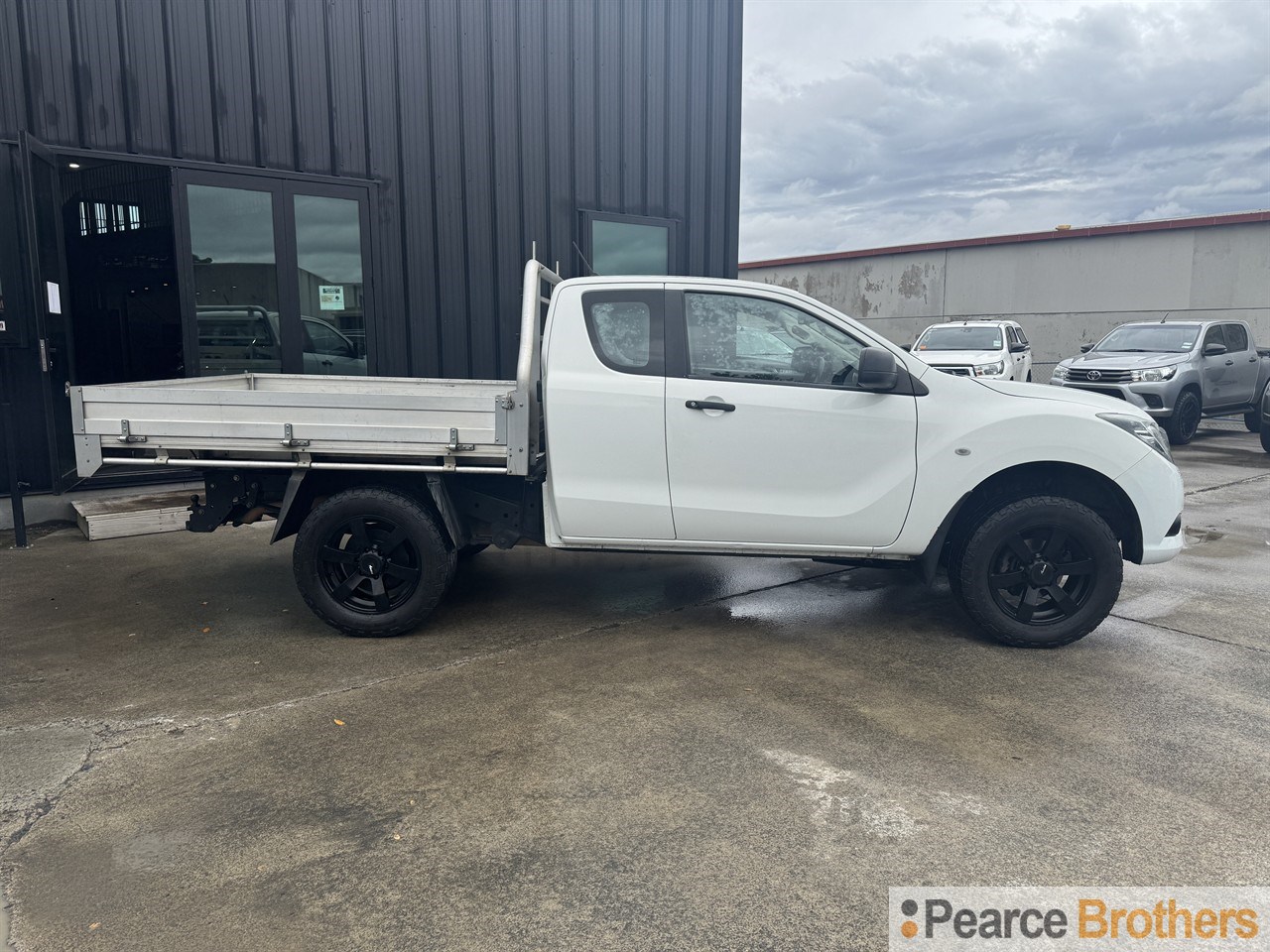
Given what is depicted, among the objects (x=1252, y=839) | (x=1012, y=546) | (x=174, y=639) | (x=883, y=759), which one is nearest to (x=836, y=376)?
(x=1012, y=546)

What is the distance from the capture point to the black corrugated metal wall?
24.2 feet

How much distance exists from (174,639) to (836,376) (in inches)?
147

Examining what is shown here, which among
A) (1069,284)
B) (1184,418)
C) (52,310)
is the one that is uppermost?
(1069,284)

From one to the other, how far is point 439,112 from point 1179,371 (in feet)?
35.7

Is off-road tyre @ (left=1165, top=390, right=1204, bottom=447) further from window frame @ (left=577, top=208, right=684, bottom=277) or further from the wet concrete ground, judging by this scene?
the wet concrete ground

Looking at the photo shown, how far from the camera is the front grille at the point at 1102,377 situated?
13.2 m

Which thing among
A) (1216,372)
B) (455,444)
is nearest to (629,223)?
(455,444)

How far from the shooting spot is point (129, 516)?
7133mm

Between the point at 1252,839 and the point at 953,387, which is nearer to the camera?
the point at 1252,839

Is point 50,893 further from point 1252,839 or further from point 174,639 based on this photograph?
point 1252,839

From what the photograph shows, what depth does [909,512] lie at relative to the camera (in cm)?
461

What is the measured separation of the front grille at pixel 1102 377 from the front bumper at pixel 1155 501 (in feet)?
31.7

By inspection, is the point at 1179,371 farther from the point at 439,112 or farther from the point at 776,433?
the point at 776,433

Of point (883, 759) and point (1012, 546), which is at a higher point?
point (1012, 546)
